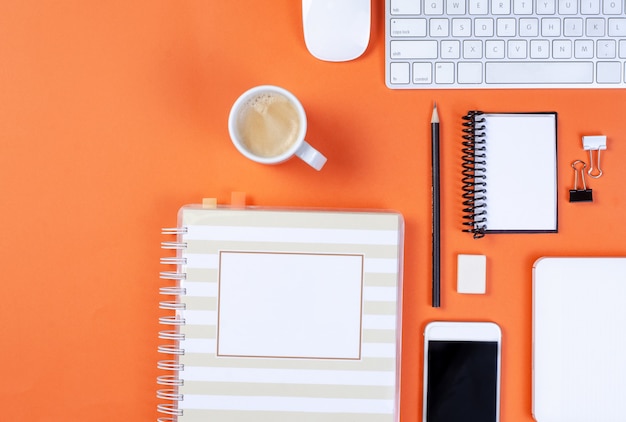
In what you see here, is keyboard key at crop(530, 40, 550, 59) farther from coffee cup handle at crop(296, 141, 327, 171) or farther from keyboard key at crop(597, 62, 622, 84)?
coffee cup handle at crop(296, 141, 327, 171)

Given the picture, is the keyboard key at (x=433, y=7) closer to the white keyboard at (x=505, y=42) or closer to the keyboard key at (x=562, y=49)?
the white keyboard at (x=505, y=42)

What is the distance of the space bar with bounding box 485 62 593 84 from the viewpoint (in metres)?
0.65

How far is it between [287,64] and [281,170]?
136 millimetres

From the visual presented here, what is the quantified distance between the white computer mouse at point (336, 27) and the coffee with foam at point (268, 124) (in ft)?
0.31

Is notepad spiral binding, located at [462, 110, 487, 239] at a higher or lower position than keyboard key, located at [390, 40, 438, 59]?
lower

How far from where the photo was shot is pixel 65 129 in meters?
0.66

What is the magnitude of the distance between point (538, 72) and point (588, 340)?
0.34 m

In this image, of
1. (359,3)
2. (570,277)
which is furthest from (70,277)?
(570,277)

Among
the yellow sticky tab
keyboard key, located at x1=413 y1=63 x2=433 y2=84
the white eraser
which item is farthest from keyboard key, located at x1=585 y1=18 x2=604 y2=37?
the yellow sticky tab

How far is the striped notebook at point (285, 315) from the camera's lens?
0.63m

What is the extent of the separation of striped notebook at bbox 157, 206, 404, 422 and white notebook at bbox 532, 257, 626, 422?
0.21m

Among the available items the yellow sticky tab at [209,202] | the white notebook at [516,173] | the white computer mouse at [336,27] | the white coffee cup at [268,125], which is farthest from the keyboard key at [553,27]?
the yellow sticky tab at [209,202]

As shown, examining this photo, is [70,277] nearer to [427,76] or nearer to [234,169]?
[234,169]

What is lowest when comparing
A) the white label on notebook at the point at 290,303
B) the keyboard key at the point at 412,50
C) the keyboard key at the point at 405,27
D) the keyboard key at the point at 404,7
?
the white label on notebook at the point at 290,303
